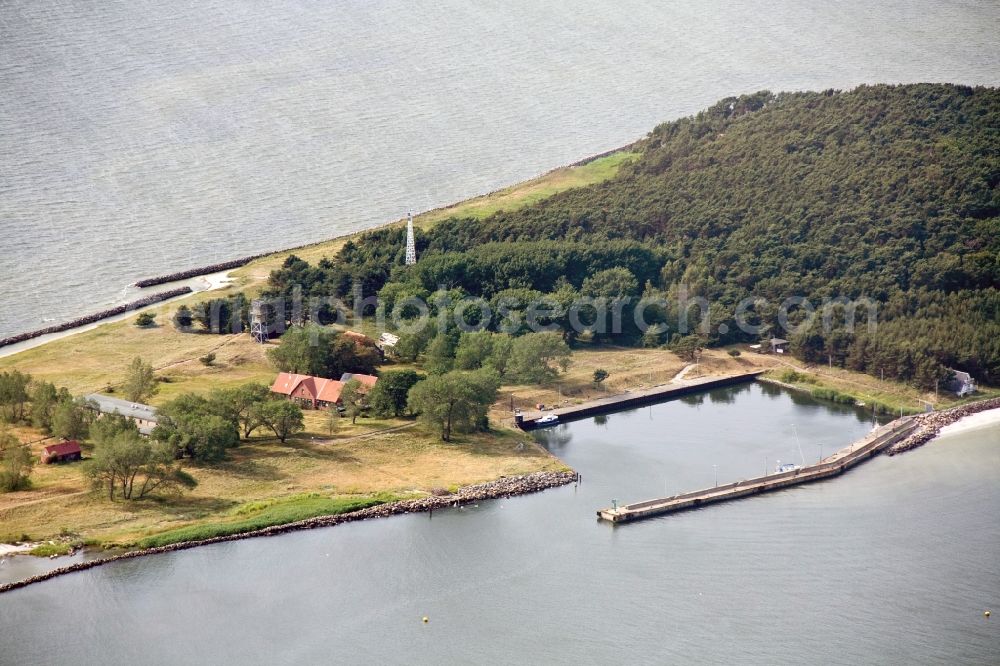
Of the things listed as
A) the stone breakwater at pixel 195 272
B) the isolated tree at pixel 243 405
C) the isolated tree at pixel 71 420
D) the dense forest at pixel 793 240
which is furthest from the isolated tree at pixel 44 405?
the stone breakwater at pixel 195 272

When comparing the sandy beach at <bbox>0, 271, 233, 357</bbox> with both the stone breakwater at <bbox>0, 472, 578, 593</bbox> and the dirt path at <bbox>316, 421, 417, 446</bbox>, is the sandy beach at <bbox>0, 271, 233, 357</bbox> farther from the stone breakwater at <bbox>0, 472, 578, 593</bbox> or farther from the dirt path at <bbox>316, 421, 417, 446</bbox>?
the stone breakwater at <bbox>0, 472, 578, 593</bbox>

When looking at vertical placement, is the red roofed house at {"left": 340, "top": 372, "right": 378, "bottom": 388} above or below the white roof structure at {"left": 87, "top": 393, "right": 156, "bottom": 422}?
above

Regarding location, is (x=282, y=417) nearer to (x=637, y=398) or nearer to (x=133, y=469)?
(x=133, y=469)

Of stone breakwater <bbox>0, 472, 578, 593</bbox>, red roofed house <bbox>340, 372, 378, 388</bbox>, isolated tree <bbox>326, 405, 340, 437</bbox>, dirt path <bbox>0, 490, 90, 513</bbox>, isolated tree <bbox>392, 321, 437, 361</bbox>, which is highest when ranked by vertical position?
isolated tree <bbox>392, 321, 437, 361</bbox>

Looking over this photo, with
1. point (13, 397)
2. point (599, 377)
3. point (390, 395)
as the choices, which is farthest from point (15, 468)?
point (599, 377)

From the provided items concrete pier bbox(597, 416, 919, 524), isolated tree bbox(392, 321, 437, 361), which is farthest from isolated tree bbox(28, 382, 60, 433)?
concrete pier bbox(597, 416, 919, 524)

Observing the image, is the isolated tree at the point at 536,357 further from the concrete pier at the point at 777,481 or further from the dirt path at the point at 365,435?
the concrete pier at the point at 777,481
